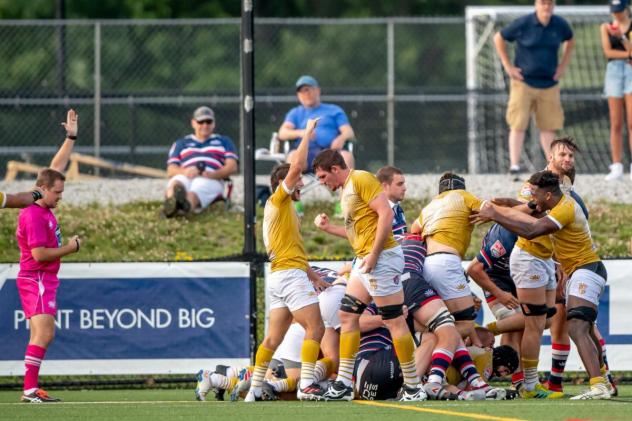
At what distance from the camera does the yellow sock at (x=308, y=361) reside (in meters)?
11.6

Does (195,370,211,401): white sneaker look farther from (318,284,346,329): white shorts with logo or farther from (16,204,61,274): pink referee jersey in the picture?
(16,204,61,274): pink referee jersey

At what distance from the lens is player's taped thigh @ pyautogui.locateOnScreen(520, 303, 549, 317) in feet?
40.3

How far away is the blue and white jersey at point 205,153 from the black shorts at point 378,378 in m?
6.10

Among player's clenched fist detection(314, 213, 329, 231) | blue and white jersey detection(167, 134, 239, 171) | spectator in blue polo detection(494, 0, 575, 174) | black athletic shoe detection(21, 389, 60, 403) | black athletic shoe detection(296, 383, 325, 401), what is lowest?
black athletic shoe detection(21, 389, 60, 403)

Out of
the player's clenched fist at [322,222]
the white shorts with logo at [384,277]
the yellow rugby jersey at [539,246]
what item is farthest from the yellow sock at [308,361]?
the yellow rugby jersey at [539,246]

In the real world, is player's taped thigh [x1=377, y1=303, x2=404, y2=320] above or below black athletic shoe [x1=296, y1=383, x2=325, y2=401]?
above

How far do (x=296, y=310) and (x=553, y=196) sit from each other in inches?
87.8

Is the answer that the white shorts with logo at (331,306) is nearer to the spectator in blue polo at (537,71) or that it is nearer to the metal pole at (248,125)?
the metal pole at (248,125)

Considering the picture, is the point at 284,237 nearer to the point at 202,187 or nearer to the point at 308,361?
the point at 308,361

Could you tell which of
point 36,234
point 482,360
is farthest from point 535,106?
point 36,234

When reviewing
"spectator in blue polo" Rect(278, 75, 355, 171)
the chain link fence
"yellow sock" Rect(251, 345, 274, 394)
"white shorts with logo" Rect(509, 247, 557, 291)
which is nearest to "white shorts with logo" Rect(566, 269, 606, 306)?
"white shorts with logo" Rect(509, 247, 557, 291)

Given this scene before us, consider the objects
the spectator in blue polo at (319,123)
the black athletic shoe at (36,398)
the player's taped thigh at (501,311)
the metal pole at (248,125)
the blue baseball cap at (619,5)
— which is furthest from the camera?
the blue baseball cap at (619,5)

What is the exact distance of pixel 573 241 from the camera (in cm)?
1185

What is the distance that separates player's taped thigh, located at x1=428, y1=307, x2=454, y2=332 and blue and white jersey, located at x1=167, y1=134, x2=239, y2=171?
6224 mm
